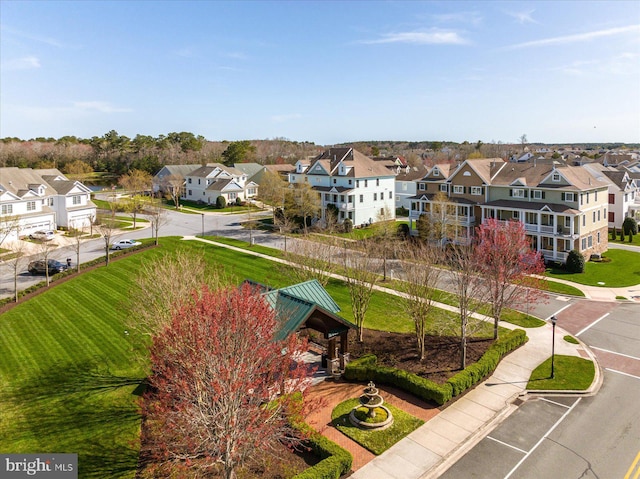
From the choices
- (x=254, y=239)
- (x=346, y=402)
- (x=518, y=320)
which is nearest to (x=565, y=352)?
(x=518, y=320)

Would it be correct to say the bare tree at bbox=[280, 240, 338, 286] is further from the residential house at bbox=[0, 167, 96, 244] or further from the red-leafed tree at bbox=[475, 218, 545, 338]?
the residential house at bbox=[0, 167, 96, 244]

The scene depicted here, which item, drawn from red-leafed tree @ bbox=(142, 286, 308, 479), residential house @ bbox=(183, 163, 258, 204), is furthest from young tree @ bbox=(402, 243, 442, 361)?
residential house @ bbox=(183, 163, 258, 204)

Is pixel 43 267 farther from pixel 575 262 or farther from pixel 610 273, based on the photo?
pixel 610 273

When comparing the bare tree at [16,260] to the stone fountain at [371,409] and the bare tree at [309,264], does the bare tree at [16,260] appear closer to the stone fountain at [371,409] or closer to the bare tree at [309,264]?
the bare tree at [309,264]

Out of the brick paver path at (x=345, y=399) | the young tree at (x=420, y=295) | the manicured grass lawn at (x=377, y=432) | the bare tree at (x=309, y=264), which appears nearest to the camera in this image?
the brick paver path at (x=345, y=399)

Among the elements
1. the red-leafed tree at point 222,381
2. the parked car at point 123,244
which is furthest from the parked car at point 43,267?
the red-leafed tree at point 222,381

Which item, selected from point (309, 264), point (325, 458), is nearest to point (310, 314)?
point (325, 458)
